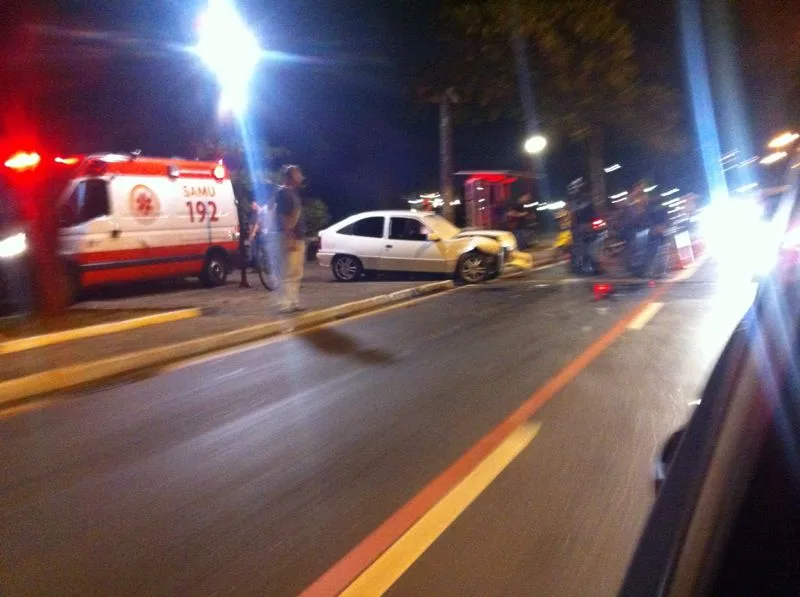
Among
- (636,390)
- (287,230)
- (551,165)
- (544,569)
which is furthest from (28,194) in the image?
(551,165)

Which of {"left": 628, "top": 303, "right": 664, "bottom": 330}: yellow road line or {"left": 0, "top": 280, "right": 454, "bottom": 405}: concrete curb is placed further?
{"left": 628, "top": 303, "right": 664, "bottom": 330}: yellow road line

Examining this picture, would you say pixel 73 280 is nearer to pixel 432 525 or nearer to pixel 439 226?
pixel 439 226

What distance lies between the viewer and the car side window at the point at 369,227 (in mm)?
19188

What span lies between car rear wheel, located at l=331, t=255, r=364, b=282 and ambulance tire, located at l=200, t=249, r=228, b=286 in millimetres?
2434

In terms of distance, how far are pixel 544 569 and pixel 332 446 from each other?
8.20 ft

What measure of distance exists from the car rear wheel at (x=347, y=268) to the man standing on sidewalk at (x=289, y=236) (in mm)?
6208

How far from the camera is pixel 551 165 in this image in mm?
40219

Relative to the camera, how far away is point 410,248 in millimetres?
18797

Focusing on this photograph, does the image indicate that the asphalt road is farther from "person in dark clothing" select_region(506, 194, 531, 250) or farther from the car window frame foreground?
"person in dark clothing" select_region(506, 194, 531, 250)

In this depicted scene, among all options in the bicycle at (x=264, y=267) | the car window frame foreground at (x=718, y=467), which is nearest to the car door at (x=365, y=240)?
the bicycle at (x=264, y=267)

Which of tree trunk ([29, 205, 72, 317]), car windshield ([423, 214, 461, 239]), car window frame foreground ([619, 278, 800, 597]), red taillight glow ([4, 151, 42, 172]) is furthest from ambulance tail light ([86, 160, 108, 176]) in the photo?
car window frame foreground ([619, 278, 800, 597])

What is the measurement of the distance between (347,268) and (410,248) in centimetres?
152

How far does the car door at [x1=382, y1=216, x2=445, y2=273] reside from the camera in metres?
18.6

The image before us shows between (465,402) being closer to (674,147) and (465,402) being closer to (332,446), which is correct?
(332,446)
